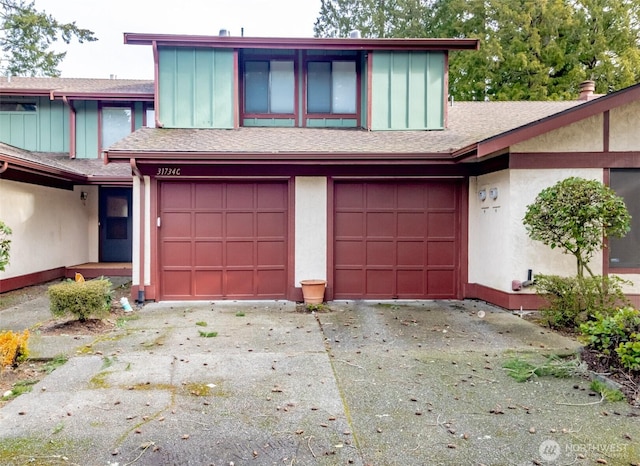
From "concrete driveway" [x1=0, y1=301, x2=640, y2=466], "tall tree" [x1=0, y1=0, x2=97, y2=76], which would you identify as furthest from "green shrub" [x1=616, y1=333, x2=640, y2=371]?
"tall tree" [x1=0, y1=0, x2=97, y2=76]

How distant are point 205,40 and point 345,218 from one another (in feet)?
14.9

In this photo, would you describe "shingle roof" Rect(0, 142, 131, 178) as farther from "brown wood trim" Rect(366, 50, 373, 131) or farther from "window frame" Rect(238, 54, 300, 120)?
"brown wood trim" Rect(366, 50, 373, 131)

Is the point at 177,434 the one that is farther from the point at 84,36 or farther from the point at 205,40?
the point at 84,36

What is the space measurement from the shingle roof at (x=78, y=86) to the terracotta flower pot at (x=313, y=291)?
7.16 meters

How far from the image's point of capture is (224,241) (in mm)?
8180

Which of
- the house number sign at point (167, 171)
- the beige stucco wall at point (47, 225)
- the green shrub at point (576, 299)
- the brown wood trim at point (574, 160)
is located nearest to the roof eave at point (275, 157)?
the house number sign at point (167, 171)

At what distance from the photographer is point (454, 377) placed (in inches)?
168

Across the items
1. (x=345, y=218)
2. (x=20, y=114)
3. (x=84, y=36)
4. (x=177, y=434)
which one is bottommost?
(x=177, y=434)

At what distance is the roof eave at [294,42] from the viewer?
8.97m

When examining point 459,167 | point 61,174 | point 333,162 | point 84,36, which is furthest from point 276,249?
point 84,36

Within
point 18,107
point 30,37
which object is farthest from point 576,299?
point 30,37

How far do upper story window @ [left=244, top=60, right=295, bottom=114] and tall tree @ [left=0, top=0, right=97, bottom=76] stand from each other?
13773mm

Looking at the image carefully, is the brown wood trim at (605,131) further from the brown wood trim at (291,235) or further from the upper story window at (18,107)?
the upper story window at (18,107)

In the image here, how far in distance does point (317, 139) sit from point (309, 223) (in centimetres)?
163
